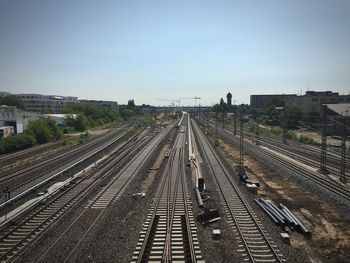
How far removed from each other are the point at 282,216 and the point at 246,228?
2497 mm

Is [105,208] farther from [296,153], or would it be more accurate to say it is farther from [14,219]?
[296,153]

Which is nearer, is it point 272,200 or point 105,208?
point 105,208

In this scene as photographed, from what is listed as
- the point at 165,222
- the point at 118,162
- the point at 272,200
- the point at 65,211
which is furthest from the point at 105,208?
the point at 118,162

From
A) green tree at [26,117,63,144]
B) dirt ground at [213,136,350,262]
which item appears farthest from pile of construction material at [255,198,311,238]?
green tree at [26,117,63,144]

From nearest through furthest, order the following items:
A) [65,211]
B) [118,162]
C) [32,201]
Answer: [65,211]
[32,201]
[118,162]

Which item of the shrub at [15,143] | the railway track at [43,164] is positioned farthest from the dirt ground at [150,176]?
the shrub at [15,143]

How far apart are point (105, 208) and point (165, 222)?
162 inches

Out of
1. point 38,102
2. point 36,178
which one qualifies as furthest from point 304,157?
point 38,102

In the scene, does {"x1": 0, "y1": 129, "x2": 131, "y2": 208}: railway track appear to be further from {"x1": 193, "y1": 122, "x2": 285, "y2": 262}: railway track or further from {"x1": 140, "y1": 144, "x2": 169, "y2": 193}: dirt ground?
{"x1": 193, "y1": 122, "x2": 285, "y2": 262}: railway track

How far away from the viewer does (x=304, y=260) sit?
514 inches

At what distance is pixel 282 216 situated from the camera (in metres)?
17.8

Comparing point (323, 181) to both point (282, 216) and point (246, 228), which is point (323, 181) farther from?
point (246, 228)

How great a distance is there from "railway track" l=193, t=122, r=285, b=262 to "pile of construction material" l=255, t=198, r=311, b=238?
2.80ft

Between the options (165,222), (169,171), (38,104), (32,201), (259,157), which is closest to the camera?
(165,222)
